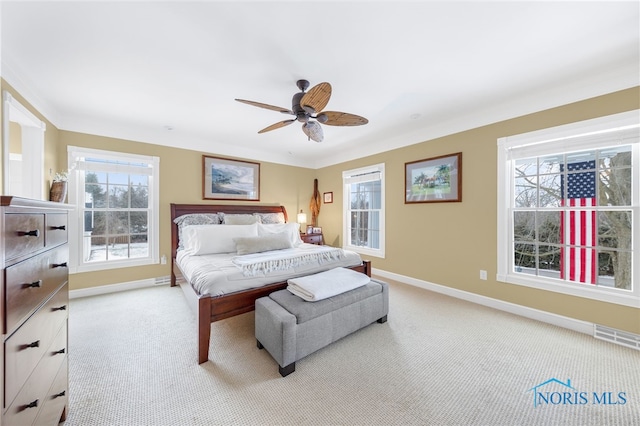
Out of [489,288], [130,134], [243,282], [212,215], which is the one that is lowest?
[489,288]

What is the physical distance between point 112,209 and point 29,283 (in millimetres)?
3239

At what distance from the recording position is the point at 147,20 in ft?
5.36

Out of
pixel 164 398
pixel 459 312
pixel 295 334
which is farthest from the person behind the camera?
pixel 459 312

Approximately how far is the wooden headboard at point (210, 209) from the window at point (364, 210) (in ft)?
4.55

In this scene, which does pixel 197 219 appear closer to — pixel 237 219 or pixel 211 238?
pixel 237 219

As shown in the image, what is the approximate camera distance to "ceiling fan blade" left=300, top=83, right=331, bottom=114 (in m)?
1.86

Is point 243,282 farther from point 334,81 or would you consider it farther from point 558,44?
point 558,44

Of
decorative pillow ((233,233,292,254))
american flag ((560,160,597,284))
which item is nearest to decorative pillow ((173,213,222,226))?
decorative pillow ((233,233,292,254))

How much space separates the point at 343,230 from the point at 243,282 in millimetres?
3117

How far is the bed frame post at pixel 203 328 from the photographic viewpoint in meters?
1.91

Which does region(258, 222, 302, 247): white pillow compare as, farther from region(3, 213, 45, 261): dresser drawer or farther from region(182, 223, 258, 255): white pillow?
region(3, 213, 45, 261): dresser drawer

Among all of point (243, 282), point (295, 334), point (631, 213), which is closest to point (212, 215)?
point (243, 282)

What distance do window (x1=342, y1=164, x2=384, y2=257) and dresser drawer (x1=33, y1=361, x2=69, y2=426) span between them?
12.9 ft

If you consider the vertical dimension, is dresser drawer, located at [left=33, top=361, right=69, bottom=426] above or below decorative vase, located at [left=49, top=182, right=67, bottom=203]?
below
